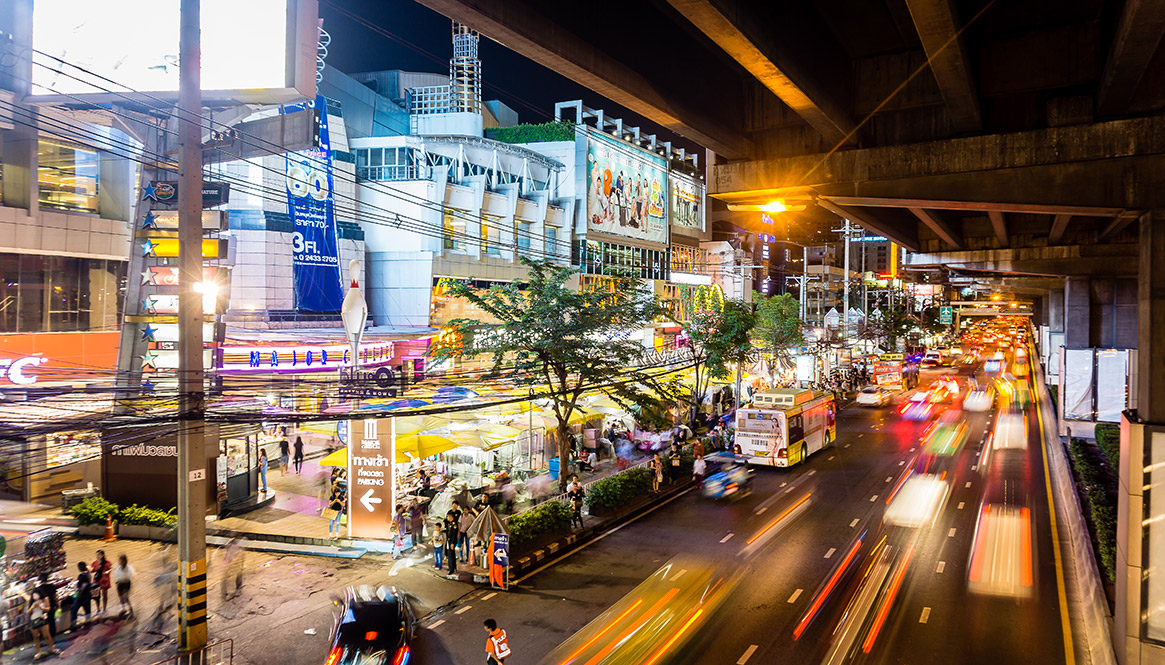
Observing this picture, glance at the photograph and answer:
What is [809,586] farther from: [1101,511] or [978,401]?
[978,401]

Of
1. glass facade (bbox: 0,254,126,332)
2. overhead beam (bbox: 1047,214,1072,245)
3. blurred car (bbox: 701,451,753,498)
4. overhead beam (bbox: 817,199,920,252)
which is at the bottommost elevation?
blurred car (bbox: 701,451,753,498)

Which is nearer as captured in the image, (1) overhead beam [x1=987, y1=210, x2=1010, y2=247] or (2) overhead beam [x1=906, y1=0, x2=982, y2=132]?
(2) overhead beam [x1=906, y1=0, x2=982, y2=132]

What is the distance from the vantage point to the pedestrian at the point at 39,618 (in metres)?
13.0

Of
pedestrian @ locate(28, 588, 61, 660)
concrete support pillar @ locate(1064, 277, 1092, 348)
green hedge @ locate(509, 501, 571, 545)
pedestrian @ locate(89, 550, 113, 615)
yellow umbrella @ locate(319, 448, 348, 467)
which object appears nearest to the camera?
pedestrian @ locate(28, 588, 61, 660)

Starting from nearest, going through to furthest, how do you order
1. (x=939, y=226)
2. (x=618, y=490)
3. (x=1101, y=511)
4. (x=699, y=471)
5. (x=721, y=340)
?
1. (x=1101, y=511)
2. (x=939, y=226)
3. (x=618, y=490)
4. (x=699, y=471)
5. (x=721, y=340)

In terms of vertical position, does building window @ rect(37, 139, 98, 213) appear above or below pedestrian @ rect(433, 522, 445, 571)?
above

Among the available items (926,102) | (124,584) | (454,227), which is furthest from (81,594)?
(454,227)

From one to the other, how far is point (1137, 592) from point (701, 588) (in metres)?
7.67

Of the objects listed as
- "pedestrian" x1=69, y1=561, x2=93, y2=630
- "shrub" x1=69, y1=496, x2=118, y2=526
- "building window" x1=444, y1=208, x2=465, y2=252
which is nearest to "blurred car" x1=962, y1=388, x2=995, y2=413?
"building window" x1=444, y1=208, x2=465, y2=252

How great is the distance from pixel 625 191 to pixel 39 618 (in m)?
49.8

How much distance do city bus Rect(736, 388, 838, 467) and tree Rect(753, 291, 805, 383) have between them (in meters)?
17.3

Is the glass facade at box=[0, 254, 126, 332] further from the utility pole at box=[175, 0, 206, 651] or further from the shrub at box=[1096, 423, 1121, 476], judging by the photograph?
the shrub at box=[1096, 423, 1121, 476]

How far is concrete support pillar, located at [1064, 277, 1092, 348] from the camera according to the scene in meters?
34.2

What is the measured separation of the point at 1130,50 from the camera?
24.8 feet
